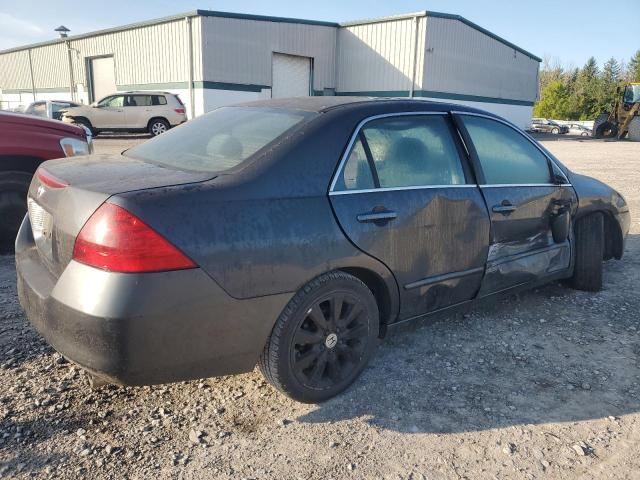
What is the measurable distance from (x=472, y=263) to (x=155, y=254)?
1.98m

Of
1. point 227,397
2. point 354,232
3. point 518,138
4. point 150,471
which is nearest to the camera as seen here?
point 150,471

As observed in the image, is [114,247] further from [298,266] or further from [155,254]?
[298,266]

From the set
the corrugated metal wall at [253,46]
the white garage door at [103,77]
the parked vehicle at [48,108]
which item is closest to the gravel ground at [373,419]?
the parked vehicle at [48,108]

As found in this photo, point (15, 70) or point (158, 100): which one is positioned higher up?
point (15, 70)

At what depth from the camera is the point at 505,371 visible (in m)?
3.16

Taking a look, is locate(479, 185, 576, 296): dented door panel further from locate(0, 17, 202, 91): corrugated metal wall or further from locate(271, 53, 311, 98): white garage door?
locate(271, 53, 311, 98): white garage door

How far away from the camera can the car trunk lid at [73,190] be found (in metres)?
2.25

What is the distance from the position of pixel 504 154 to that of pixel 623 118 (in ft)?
100

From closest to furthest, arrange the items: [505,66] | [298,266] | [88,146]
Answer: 1. [298,266]
2. [88,146]
3. [505,66]

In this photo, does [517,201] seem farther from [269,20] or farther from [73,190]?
[269,20]

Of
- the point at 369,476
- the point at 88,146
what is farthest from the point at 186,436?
the point at 88,146

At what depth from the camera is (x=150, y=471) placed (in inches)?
88.0

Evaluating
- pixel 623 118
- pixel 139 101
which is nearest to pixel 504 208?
pixel 139 101

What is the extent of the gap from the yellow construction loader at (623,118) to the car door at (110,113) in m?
25.6
